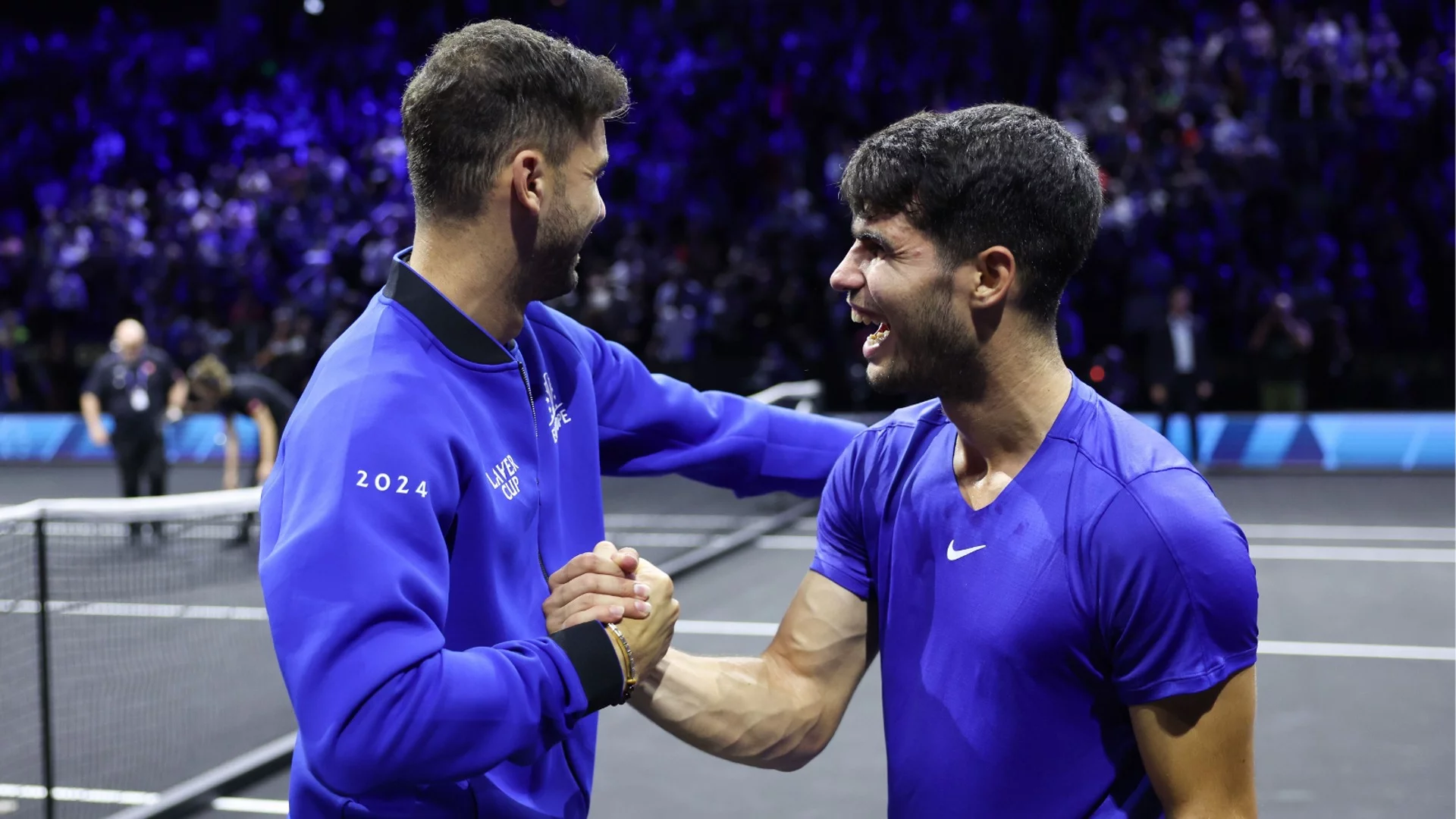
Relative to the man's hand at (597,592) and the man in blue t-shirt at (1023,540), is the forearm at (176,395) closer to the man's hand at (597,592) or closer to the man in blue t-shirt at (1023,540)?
the man's hand at (597,592)

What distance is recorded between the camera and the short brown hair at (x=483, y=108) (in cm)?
205

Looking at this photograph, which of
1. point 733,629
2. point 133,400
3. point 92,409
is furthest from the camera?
point 133,400

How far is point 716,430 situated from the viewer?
2865 millimetres

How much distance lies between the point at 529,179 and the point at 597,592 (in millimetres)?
666

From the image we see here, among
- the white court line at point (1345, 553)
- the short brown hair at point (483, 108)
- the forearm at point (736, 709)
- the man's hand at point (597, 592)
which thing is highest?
the short brown hair at point (483, 108)

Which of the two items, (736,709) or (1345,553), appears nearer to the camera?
(736,709)

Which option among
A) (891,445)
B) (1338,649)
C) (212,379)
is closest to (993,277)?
(891,445)

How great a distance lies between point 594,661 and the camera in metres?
1.97

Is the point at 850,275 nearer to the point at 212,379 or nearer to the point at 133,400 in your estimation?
the point at 212,379

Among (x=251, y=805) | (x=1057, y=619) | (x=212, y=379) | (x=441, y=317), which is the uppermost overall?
(x=441, y=317)

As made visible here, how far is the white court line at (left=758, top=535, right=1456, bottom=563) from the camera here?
10.0m

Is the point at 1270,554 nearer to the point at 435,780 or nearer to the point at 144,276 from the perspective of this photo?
the point at 435,780

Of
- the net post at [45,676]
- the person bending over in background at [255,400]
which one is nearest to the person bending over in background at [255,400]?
the person bending over in background at [255,400]

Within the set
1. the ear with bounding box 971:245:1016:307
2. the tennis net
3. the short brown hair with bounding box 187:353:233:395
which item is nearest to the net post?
the tennis net
